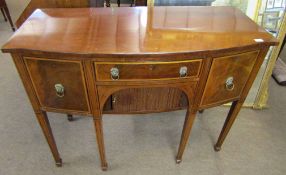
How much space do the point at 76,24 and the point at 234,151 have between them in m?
1.21

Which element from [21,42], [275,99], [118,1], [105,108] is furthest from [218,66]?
[118,1]

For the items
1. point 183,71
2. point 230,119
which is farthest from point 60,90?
point 230,119

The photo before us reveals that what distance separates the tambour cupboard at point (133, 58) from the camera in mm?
847

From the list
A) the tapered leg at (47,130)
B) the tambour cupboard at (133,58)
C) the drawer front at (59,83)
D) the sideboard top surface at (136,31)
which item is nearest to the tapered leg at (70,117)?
the tapered leg at (47,130)

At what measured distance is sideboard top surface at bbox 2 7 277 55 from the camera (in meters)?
0.85

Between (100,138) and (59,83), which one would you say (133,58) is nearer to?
(59,83)

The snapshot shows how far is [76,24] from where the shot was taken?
1.01m

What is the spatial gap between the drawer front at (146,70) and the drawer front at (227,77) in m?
0.10

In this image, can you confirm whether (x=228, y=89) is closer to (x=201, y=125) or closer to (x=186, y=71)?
(x=186, y=71)

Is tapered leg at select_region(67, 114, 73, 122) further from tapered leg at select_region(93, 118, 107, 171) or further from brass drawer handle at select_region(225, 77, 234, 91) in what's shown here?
brass drawer handle at select_region(225, 77, 234, 91)

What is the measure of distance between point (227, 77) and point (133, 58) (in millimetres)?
455

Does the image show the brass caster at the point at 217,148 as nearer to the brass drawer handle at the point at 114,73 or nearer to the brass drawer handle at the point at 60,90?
the brass drawer handle at the point at 114,73

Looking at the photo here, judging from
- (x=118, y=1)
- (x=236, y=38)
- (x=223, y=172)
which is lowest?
(x=223, y=172)

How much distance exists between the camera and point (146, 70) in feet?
2.92
